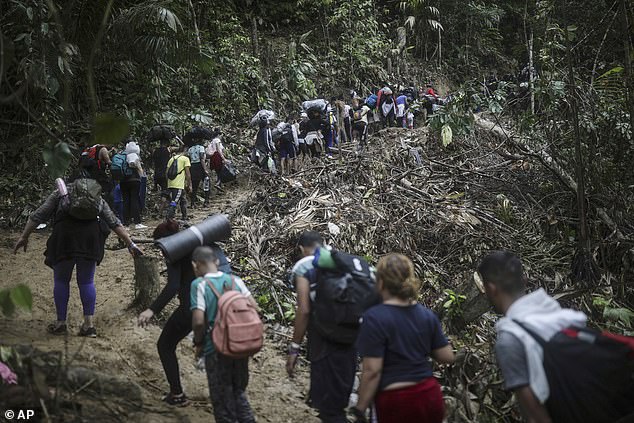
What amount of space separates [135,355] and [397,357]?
3.46 m

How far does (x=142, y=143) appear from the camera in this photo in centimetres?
1402

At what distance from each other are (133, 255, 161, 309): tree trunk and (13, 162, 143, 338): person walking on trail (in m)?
1.09

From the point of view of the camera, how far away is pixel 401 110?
1888cm

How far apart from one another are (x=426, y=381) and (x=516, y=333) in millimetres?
766

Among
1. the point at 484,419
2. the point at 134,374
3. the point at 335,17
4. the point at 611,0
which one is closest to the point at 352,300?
the point at 484,419

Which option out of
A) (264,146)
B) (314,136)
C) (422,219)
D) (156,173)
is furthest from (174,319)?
(314,136)

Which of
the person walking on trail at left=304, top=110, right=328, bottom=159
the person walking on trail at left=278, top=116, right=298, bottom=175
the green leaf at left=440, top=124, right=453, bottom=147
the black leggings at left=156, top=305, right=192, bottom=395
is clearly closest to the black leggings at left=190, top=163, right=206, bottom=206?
the person walking on trail at left=278, top=116, right=298, bottom=175

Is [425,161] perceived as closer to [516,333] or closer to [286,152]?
[286,152]

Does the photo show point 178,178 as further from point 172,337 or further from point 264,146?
point 172,337

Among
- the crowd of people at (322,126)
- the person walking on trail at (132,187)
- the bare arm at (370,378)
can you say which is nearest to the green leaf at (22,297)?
the bare arm at (370,378)

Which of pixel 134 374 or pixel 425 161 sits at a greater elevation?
pixel 425 161

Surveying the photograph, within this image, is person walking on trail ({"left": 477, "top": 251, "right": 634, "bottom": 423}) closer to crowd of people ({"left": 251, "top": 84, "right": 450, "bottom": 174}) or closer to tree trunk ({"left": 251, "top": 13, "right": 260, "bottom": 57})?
crowd of people ({"left": 251, "top": 84, "right": 450, "bottom": 174})

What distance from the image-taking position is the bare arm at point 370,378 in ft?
11.3

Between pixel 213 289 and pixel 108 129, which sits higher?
pixel 108 129
